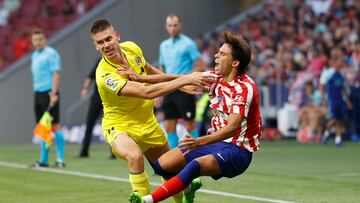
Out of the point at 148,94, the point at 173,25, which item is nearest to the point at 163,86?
the point at 148,94

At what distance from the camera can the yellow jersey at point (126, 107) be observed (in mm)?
10059

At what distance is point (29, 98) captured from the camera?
2755 cm

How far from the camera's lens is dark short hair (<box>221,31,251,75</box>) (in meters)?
9.28

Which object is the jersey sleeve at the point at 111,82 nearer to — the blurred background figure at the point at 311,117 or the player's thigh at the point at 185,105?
the player's thigh at the point at 185,105

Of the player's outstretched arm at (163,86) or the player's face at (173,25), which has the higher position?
the player's face at (173,25)

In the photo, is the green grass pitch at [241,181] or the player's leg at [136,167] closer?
the player's leg at [136,167]

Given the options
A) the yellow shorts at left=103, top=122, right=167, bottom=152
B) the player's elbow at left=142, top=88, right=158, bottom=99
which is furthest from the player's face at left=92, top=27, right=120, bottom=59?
the yellow shorts at left=103, top=122, right=167, bottom=152

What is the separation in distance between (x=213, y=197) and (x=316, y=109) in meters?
12.7

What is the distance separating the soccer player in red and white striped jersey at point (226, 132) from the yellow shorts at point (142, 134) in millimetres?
749

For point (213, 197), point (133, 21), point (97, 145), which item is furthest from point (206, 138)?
point (133, 21)

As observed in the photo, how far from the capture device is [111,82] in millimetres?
9750

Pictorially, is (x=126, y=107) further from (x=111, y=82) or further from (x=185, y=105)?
(x=185, y=105)

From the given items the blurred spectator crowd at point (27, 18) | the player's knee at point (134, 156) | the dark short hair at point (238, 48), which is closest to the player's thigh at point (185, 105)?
the player's knee at point (134, 156)

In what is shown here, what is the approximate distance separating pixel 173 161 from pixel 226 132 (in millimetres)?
774
